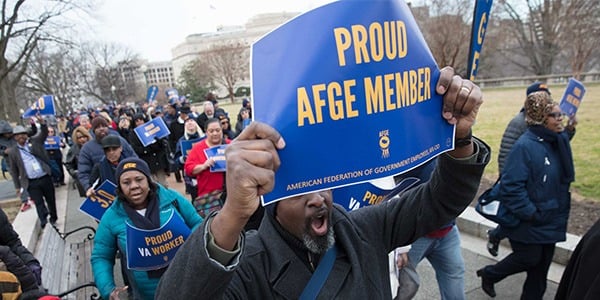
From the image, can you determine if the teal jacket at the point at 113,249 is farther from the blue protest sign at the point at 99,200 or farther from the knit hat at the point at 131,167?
the blue protest sign at the point at 99,200

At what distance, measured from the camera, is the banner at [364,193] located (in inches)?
114

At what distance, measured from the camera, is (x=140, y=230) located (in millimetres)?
2783

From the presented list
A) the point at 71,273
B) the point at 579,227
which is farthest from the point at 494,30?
the point at 71,273

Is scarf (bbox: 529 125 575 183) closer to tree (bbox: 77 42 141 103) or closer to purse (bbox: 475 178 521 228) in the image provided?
purse (bbox: 475 178 521 228)

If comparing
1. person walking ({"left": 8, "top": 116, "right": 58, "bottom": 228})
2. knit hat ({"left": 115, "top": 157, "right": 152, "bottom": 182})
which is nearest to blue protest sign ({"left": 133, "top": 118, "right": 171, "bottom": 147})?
person walking ({"left": 8, "top": 116, "right": 58, "bottom": 228})

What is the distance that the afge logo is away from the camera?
1.29 meters

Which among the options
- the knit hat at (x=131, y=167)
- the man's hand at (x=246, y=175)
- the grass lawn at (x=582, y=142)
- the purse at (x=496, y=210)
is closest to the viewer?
the man's hand at (x=246, y=175)

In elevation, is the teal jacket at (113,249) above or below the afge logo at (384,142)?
below

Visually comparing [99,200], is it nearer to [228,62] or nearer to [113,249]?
[113,249]

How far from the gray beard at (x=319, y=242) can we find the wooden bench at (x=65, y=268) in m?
2.63

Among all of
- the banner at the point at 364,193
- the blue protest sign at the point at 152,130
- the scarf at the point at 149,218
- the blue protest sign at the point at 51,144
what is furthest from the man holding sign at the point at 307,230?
the blue protest sign at the point at 51,144

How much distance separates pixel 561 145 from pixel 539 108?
0.36 m

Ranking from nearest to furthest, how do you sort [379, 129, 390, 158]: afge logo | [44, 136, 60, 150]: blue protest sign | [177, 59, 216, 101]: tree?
[379, 129, 390, 158]: afge logo < [44, 136, 60, 150]: blue protest sign < [177, 59, 216, 101]: tree

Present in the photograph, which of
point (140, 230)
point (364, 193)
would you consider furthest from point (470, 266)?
point (140, 230)
